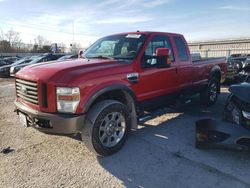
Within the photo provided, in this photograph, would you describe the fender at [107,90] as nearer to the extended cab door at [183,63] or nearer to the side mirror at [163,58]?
the side mirror at [163,58]

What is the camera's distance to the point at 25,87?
402cm

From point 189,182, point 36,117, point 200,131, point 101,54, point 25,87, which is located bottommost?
point 189,182

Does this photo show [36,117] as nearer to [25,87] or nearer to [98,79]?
[25,87]

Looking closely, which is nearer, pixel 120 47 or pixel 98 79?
pixel 98 79

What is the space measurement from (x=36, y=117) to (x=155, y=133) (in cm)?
236

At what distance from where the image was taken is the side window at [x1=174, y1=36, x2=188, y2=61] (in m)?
5.72

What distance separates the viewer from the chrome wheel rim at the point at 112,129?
3.98m

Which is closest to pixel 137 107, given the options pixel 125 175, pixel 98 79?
pixel 98 79

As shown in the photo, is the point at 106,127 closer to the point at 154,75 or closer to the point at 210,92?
the point at 154,75

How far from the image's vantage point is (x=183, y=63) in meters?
5.77

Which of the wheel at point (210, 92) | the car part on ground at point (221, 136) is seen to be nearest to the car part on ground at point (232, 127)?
the car part on ground at point (221, 136)

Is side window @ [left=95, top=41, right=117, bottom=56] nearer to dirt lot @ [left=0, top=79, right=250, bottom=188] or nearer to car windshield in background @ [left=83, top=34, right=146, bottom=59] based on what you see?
car windshield in background @ [left=83, top=34, right=146, bottom=59]

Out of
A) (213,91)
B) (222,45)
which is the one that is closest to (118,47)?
(213,91)

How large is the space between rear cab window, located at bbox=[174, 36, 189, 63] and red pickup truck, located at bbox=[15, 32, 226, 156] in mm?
20
